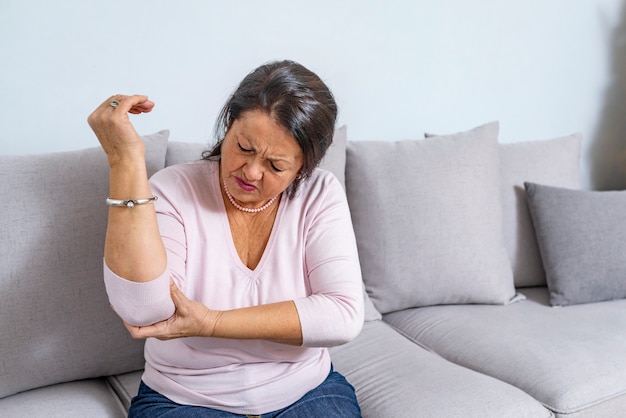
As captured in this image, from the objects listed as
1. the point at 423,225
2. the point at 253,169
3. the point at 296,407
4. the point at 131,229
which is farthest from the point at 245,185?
the point at 423,225

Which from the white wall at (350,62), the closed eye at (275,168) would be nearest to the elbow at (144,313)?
the closed eye at (275,168)

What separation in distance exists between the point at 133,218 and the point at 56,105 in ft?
3.01

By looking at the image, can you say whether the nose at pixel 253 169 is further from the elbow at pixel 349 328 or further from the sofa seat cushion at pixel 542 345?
the sofa seat cushion at pixel 542 345

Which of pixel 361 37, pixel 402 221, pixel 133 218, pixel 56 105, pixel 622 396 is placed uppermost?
pixel 361 37

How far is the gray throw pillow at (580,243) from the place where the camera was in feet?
6.98

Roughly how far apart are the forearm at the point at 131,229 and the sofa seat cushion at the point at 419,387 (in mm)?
701

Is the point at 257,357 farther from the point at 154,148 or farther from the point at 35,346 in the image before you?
the point at 154,148

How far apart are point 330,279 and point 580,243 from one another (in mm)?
1186

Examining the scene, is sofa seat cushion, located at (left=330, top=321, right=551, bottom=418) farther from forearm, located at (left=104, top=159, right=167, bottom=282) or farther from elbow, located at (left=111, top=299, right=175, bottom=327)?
forearm, located at (left=104, top=159, right=167, bottom=282)

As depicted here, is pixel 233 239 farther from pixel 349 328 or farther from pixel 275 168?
pixel 349 328

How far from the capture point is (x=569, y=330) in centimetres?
188

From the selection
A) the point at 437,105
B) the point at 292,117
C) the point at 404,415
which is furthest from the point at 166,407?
the point at 437,105

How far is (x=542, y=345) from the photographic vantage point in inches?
69.8

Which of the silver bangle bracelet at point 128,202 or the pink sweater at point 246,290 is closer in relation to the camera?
the silver bangle bracelet at point 128,202
